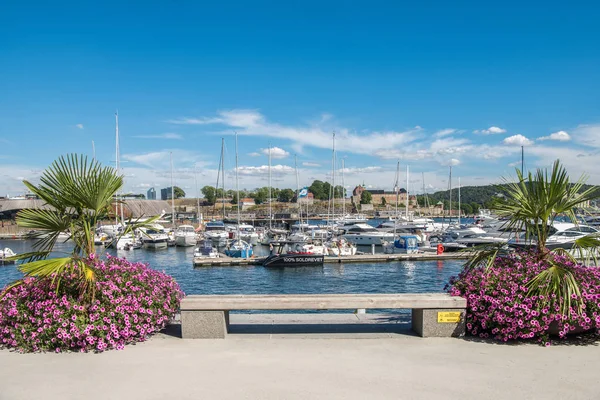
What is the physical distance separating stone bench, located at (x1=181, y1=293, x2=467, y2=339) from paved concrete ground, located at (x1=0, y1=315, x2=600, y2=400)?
0.23 meters

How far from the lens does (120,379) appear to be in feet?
19.5

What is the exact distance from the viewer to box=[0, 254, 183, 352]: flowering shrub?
6945 mm

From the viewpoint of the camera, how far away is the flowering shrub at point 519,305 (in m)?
7.00

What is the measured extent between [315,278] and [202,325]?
2960 centimetres

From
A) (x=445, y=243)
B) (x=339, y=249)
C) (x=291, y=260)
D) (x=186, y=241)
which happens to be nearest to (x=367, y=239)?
(x=445, y=243)

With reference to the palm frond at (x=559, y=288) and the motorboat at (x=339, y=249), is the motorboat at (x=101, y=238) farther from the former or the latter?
the motorboat at (x=339, y=249)

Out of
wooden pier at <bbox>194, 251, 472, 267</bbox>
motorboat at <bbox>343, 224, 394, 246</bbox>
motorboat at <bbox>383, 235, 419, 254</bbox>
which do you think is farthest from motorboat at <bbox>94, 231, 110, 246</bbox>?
motorboat at <bbox>343, 224, 394, 246</bbox>

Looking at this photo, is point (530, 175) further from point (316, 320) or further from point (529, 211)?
point (316, 320)

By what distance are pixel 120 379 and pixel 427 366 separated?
3.93 metres

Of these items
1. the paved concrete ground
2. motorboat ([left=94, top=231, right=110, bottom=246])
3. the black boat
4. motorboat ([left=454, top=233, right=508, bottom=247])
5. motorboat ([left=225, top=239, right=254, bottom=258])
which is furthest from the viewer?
motorboat ([left=454, top=233, right=508, bottom=247])

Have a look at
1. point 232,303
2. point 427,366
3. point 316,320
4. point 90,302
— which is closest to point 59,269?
point 90,302

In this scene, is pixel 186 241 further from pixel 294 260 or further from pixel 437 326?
pixel 437 326

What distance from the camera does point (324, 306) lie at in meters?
7.47

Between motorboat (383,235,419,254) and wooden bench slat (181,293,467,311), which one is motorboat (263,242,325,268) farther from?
wooden bench slat (181,293,467,311)
